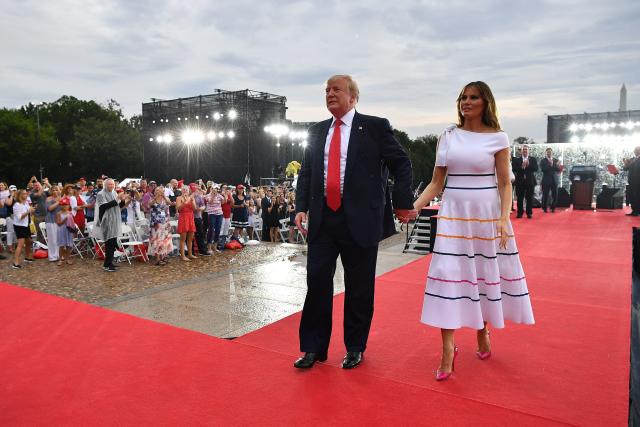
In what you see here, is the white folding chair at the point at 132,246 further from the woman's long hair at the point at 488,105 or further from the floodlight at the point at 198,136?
the floodlight at the point at 198,136

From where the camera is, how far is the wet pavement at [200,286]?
5002 mm

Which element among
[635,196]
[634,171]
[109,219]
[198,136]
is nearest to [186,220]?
[109,219]

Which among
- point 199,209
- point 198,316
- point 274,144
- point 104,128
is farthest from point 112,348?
point 104,128

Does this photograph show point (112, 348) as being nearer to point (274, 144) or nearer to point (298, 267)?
point (298, 267)

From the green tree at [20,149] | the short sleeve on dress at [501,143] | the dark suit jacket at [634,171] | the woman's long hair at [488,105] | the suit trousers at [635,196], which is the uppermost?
the green tree at [20,149]

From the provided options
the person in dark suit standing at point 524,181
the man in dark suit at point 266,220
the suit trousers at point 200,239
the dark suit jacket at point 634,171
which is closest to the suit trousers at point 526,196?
the person in dark suit standing at point 524,181

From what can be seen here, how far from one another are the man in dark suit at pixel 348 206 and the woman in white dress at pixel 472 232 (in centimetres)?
29

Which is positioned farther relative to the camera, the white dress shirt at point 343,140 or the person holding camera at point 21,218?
the person holding camera at point 21,218

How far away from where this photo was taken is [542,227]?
32.8 feet

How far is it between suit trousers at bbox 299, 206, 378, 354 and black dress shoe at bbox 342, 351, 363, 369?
3 cm

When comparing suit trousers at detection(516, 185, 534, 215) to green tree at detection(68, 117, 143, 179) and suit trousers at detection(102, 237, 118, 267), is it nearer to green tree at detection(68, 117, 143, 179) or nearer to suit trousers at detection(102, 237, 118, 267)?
suit trousers at detection(102, 237, 118, 267)

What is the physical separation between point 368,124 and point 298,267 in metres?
5.12

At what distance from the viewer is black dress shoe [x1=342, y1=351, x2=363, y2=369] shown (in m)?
3.17

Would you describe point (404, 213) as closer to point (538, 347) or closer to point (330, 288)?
point (330, 288)
